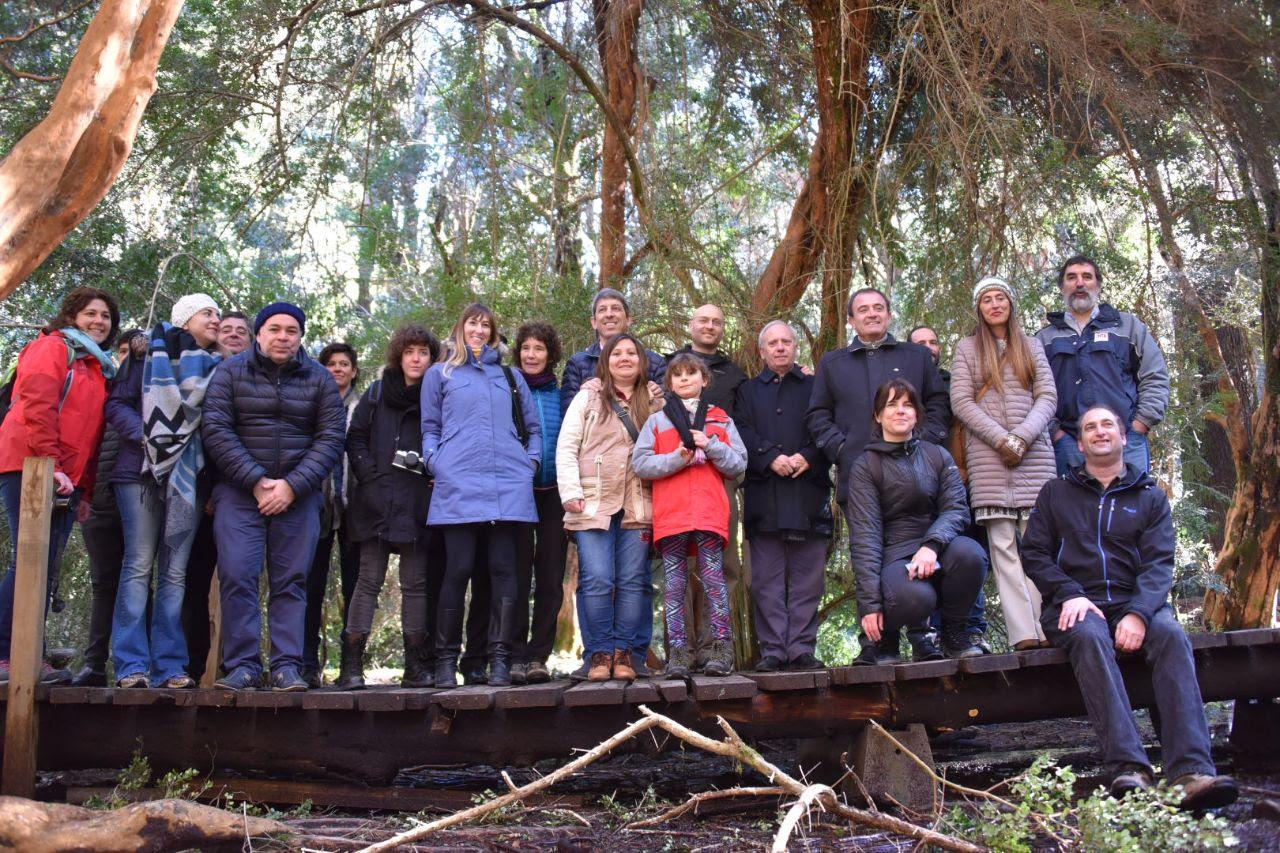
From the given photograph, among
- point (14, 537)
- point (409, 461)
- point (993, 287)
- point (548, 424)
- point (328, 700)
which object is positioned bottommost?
point (328, 700)

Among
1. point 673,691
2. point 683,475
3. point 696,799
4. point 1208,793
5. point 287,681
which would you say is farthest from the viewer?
point 683,475

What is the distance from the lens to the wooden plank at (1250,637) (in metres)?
5.21

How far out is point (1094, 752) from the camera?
5.98m

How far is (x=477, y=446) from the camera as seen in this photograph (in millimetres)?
5383

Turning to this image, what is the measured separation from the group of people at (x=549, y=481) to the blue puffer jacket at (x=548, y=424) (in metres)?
0.02

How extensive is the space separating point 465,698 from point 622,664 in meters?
0.88

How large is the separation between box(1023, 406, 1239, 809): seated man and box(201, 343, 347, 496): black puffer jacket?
3.38 m

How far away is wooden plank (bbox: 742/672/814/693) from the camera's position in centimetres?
480

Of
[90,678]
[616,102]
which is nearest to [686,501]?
[90,678]

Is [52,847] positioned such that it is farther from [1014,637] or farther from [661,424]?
[1014,637]

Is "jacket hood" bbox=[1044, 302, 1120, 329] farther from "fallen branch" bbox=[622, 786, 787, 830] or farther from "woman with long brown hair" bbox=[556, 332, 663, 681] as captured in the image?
"fallen branch" bbox=[622, 786, 787, 830]

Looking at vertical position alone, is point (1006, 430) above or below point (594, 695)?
above

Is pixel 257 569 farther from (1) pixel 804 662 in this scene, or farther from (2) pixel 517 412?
(1) pixel 804 662

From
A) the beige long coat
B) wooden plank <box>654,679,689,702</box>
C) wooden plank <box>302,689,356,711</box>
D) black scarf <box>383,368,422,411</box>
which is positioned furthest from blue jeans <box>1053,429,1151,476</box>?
wooden plank <box>302,689,356,711</box>
